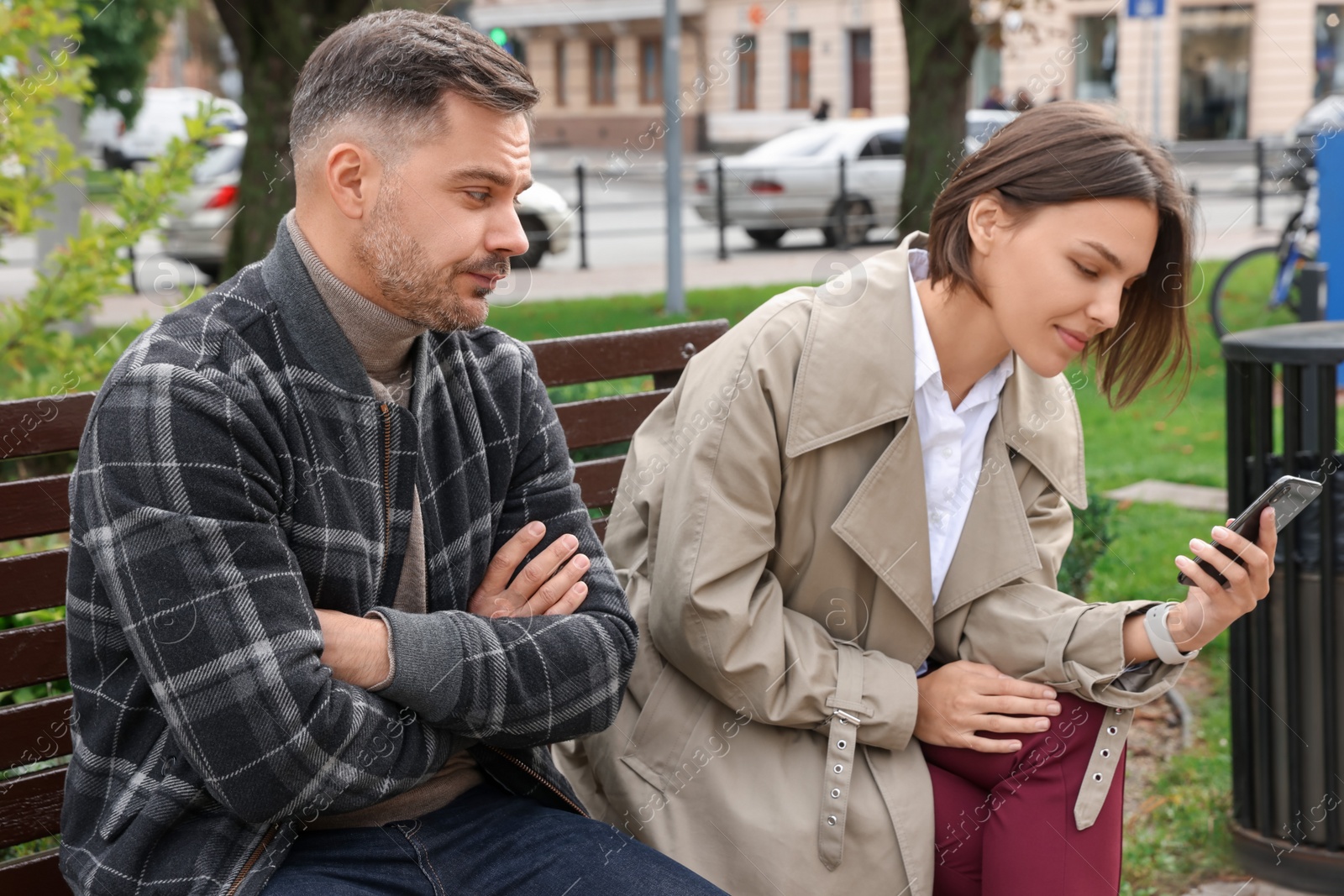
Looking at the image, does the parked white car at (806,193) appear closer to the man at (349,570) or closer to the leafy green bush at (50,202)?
the leafy green bush at (50,202)

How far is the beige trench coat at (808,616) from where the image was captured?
2238 millimetres

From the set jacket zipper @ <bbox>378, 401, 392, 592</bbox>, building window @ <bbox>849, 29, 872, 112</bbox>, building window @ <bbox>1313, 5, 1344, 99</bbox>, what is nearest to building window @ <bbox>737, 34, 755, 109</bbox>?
building window @ <bbox>849, 29, 872, 112</bbox>

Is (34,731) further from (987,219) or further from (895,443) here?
(987,219)

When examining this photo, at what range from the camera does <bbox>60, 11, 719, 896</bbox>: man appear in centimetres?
177

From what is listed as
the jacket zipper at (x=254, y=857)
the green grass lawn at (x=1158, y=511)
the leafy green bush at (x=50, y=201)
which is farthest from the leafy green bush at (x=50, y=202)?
the jacket zipper at (x=254, y=857)

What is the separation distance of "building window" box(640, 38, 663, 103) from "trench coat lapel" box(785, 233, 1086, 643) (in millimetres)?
36744

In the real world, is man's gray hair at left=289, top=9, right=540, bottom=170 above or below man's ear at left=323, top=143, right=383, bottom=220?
above

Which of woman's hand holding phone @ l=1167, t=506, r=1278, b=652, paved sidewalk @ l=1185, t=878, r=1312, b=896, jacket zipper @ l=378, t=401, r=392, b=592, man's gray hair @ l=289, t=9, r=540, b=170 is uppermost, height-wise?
man's gray hair @ l=289, t=9, r=540, b=170

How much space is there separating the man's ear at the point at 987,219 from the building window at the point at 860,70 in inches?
1329

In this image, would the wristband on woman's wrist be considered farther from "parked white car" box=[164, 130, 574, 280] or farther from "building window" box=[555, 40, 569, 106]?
"building window" box=[555, 40, 569, 106]

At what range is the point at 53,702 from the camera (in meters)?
2.28

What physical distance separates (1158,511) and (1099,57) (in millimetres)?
28867

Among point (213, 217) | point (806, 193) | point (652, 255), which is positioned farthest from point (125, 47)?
point (806, 193)

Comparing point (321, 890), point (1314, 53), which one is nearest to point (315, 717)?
point (321, 890)
